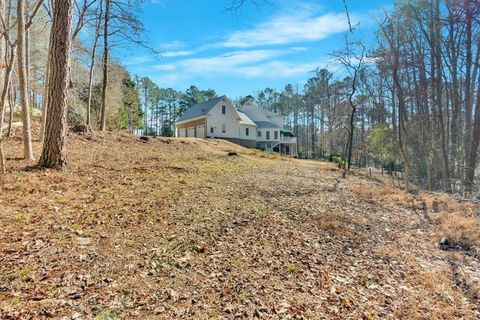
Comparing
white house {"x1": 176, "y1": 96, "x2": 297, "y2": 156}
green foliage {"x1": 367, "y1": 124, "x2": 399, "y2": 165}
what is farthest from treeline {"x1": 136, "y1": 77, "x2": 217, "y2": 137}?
green foliage {"x1": 367, "y1": 124, "x2": 399, "y2": 165}

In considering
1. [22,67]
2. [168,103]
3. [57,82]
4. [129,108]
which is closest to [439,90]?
[57,82]

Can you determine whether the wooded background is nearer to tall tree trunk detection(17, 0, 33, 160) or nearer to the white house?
tall tree trunk detection(17, 0, 33, 160)

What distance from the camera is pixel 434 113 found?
17.6m

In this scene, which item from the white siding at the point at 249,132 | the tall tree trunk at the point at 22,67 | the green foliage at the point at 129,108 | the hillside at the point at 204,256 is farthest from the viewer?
the white siding at the point at 249,132

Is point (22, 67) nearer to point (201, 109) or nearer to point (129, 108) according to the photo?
point (201, 109)

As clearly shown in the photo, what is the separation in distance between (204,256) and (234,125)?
29118 mm

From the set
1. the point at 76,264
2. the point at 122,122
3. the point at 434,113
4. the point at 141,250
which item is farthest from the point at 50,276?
the point at 122,122

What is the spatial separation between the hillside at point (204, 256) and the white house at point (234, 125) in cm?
2419

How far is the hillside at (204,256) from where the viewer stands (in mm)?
2629

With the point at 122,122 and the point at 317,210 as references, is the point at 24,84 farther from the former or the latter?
the point at 122,122

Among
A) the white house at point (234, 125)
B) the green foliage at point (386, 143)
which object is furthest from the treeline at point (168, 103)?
the green foliage at point (386, 143)

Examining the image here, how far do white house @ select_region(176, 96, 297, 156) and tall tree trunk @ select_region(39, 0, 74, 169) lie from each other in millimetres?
24229

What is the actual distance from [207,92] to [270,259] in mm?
51875

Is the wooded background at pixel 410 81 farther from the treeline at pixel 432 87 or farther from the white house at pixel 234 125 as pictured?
the white house at pixel 234 125
